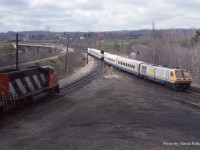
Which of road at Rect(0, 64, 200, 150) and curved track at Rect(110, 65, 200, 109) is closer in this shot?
road at Rect(0, 64, 200, 150)

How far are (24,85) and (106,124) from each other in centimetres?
1134

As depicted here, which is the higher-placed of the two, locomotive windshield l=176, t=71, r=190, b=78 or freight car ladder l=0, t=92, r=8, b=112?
locomotive windshield l=176, t=71, r=190, b=78

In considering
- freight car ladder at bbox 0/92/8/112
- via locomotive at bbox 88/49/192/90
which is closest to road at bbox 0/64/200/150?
freight car ladder at bbox 0/92/8/112

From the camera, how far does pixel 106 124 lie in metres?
22.8

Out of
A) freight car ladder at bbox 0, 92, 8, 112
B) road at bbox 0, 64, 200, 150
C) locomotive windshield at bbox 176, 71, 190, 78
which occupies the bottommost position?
road at bbox 0, 64, 200, 150

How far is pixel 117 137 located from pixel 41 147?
4.19 metres

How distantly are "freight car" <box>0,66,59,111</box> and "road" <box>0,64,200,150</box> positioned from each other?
1.24 m

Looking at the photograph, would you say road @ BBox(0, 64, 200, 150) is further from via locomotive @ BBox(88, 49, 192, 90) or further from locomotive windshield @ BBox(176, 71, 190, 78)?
locomotive windshield @ BBox(176, 71, 190, 78)


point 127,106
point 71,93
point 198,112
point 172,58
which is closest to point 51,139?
point 127,106

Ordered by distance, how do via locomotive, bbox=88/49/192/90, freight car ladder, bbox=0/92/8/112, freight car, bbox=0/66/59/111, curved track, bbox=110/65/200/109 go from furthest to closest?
via locomotive, bbox=88/49/192/90 → curved track, bbox=110/65/200/109 → freight car, bbox=0/66/59/111 → freight car ladder, bbox=0/92/8/112

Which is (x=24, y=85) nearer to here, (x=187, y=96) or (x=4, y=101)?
(x=4, y=101)

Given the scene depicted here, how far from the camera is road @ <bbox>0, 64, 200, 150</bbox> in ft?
59.8

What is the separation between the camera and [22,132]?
22016 mm

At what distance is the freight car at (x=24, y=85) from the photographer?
27.1m
